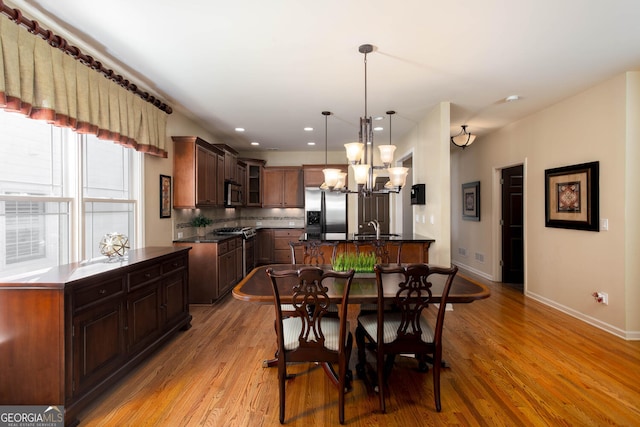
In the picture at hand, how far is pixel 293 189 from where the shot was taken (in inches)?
279

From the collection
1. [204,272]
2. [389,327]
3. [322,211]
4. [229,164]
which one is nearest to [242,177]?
[229,164]

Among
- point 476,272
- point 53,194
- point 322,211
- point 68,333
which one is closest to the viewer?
point 68,333

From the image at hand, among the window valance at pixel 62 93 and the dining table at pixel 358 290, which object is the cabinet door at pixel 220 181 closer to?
the window valance at pixel 62 93

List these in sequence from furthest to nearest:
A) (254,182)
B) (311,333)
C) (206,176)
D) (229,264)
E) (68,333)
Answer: (254,182) < (229,264) < (206,176) < (311,333) < (68,333)

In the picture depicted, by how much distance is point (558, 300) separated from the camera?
4.04 m

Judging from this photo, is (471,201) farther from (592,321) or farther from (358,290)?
(358,290)

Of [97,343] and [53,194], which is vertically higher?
[53,194]

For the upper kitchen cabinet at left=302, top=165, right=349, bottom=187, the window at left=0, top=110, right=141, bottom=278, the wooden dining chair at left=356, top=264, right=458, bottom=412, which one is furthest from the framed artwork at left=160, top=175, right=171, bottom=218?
the upper kitchen cabinet at left=302, top=165, right=349, bottom=187

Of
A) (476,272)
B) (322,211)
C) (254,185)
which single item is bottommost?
(476,272)

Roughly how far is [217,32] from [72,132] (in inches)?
60.3

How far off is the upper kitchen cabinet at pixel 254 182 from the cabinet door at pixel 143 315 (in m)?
4.17

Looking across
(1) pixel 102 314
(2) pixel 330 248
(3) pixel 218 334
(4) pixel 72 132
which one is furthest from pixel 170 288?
(2) pixel 330 248

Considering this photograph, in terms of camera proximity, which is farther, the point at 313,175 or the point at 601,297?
the point at 313,175

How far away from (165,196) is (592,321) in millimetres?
5312
